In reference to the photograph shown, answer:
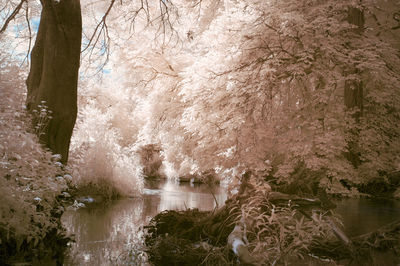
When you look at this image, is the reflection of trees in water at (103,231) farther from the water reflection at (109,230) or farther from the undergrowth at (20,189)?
the undergrowth at (20,189)

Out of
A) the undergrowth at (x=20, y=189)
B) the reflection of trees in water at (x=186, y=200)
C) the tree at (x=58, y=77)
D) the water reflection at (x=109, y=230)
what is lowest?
the water reflection at (x=109, y=230)

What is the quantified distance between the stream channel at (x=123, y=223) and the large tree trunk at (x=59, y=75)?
1.53m

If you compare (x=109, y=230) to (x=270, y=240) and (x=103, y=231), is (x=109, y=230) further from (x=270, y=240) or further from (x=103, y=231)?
(x=270, y=240)

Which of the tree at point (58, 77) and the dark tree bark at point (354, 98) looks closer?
the tree at point (58, 77)

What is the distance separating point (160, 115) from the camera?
45.0ft

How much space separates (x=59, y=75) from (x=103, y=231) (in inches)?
121

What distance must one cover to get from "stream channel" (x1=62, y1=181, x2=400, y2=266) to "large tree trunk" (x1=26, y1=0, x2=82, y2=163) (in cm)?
153

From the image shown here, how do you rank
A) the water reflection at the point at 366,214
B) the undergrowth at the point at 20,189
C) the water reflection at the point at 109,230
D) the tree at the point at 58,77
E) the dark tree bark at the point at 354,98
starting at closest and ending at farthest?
the undergrowth at the point at 20,189, the water reflection at the point at 109,230, the tree at the point at 58,77, the water reflection at the point at 366,214, the dark tree bark at the point at 354,98

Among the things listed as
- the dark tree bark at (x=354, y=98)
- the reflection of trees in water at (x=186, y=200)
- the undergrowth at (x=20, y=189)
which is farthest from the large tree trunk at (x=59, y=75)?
the dark tree bark at (x=354, y=98)

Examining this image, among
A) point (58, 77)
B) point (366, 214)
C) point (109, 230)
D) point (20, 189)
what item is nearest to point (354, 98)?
point (366, 214)

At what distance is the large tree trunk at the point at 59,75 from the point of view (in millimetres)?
5676

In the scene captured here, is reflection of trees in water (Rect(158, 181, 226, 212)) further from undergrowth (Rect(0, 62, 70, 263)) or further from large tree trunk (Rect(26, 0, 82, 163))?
undergrowth (Rect(0, 62, 70, 263))

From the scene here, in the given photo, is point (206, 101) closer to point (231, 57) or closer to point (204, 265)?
point (231, 57)

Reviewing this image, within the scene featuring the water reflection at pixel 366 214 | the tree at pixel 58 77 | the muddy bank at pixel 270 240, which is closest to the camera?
the muddy bank at pixel 270 240
